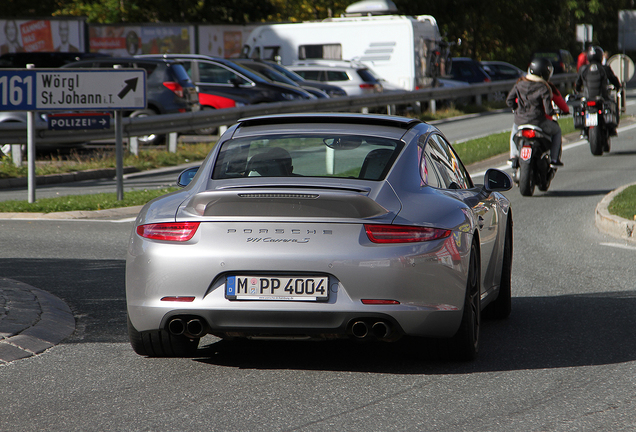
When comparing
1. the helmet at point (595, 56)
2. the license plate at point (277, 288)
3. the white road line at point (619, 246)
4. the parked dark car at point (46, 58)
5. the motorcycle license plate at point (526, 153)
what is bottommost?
the white road line at point (619, 246)

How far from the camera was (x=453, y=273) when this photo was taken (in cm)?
512

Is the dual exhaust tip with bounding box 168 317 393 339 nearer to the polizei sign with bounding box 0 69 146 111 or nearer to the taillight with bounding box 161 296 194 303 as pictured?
the taillight with bounding box 161 296 194 303

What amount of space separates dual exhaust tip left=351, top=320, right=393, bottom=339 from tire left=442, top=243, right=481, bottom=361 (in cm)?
49

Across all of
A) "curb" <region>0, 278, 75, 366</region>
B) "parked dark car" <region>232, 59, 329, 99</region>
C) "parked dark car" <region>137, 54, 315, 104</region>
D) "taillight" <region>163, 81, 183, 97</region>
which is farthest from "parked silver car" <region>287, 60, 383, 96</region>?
"curb" <region>0, 278, 75, 366</region>

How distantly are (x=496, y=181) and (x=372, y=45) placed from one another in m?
28.4

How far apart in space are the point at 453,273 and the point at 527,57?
63.1 metres

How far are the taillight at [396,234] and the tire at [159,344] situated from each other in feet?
4.43

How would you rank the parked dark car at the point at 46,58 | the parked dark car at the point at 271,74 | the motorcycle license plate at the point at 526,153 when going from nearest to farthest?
1. the motorcycle license plate at the point at 526,153
2. the parked dark car at the point at 271,74
3. the parked dark car at the point at 46,58

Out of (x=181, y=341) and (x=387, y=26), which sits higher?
(x=387, y=26)

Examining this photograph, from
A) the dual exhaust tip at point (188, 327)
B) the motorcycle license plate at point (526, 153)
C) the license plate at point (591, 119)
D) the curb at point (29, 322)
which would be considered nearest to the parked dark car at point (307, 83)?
the license plate at point (591, 119)

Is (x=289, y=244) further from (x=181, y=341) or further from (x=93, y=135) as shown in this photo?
(x=93, y=135)

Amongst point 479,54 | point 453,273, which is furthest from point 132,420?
point 479,54

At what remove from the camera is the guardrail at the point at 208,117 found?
1789 cm

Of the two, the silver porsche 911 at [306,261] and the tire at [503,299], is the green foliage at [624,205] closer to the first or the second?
the tire at [503,299]
